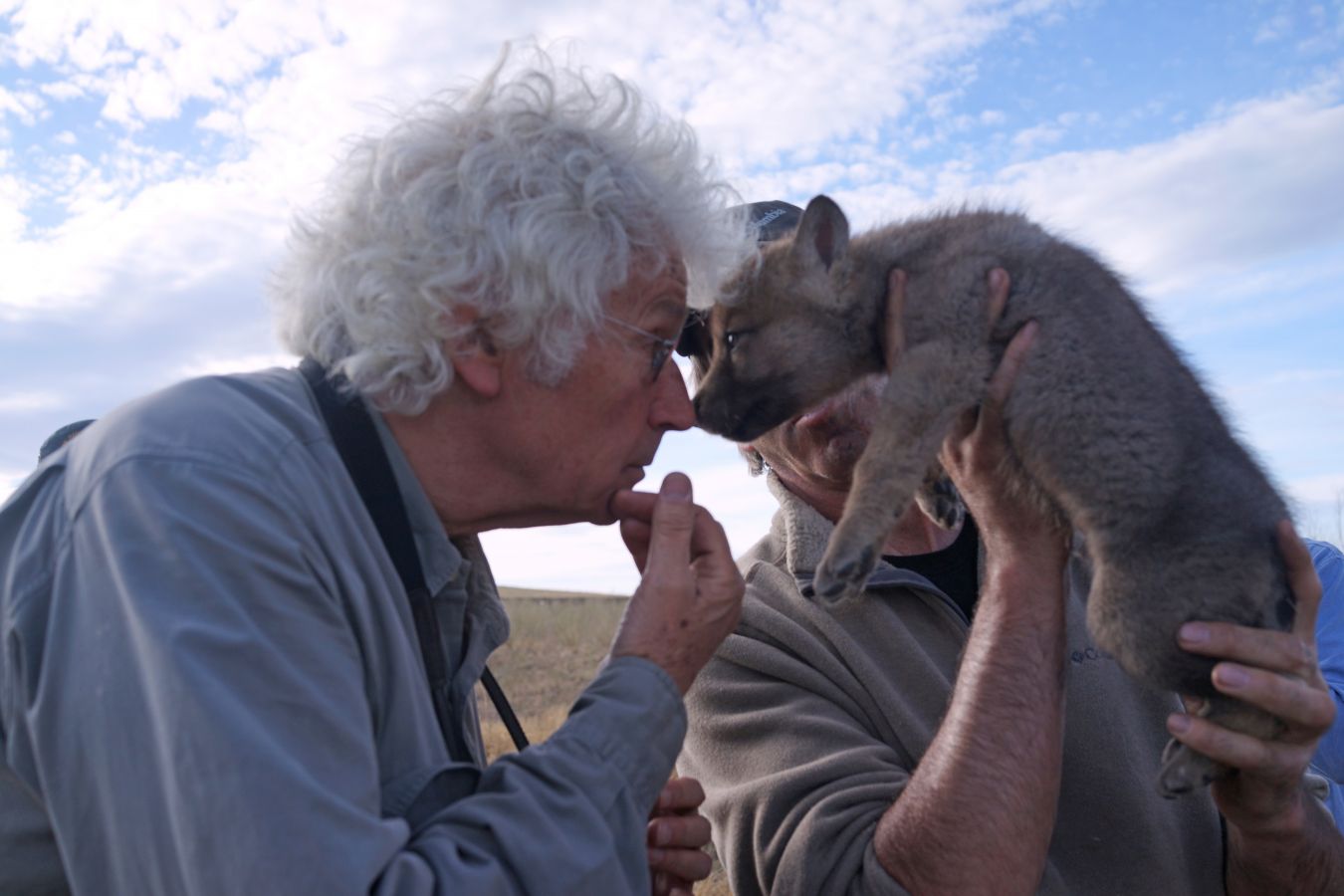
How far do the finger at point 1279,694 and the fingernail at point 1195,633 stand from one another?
0.26 feet

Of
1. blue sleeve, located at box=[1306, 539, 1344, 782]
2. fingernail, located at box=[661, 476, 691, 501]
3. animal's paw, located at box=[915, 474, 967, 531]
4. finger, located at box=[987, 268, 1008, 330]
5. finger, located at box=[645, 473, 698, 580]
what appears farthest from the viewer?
blue sleeve, located at box=[1306, 539, 1344, 782]

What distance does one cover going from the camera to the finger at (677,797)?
2812 millimetres

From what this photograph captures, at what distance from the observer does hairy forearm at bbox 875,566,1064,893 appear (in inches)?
116

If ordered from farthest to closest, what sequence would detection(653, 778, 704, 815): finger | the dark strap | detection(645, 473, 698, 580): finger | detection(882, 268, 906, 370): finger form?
detection(882, 268, 906, 370): finger, detection(653, 778, 704, 815): finger, detection(645, 473, 698, 580): finger, the dark strap

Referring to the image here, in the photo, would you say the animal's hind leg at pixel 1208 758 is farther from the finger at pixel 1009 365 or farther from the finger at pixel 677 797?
the finger at pixel 677 797

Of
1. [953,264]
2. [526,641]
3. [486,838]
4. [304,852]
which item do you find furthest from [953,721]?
[526,641]

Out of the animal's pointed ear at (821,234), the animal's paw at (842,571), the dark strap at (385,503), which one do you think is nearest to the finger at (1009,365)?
the animal's paw at (842,571)

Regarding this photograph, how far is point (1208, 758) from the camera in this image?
9.57ft

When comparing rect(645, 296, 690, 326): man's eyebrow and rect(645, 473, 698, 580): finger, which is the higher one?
rect(645, 296, 690, 326): man's eyebrow

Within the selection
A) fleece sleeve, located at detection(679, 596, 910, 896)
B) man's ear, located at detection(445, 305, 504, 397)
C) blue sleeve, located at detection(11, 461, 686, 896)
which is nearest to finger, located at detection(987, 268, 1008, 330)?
fleece sleeve, located at detection(679, 596, 910, 896)

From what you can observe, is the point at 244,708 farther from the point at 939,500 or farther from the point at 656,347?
the point at 939,500

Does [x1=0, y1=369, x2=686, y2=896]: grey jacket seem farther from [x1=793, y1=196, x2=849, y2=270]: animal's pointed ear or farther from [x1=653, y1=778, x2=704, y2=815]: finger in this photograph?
[x1=793, y1=196, x2=849, y2=270]: animal's pointed ear

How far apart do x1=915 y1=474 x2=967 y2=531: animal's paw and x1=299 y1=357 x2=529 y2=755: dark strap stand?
2094 millimetres

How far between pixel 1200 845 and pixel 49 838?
3253 mm
